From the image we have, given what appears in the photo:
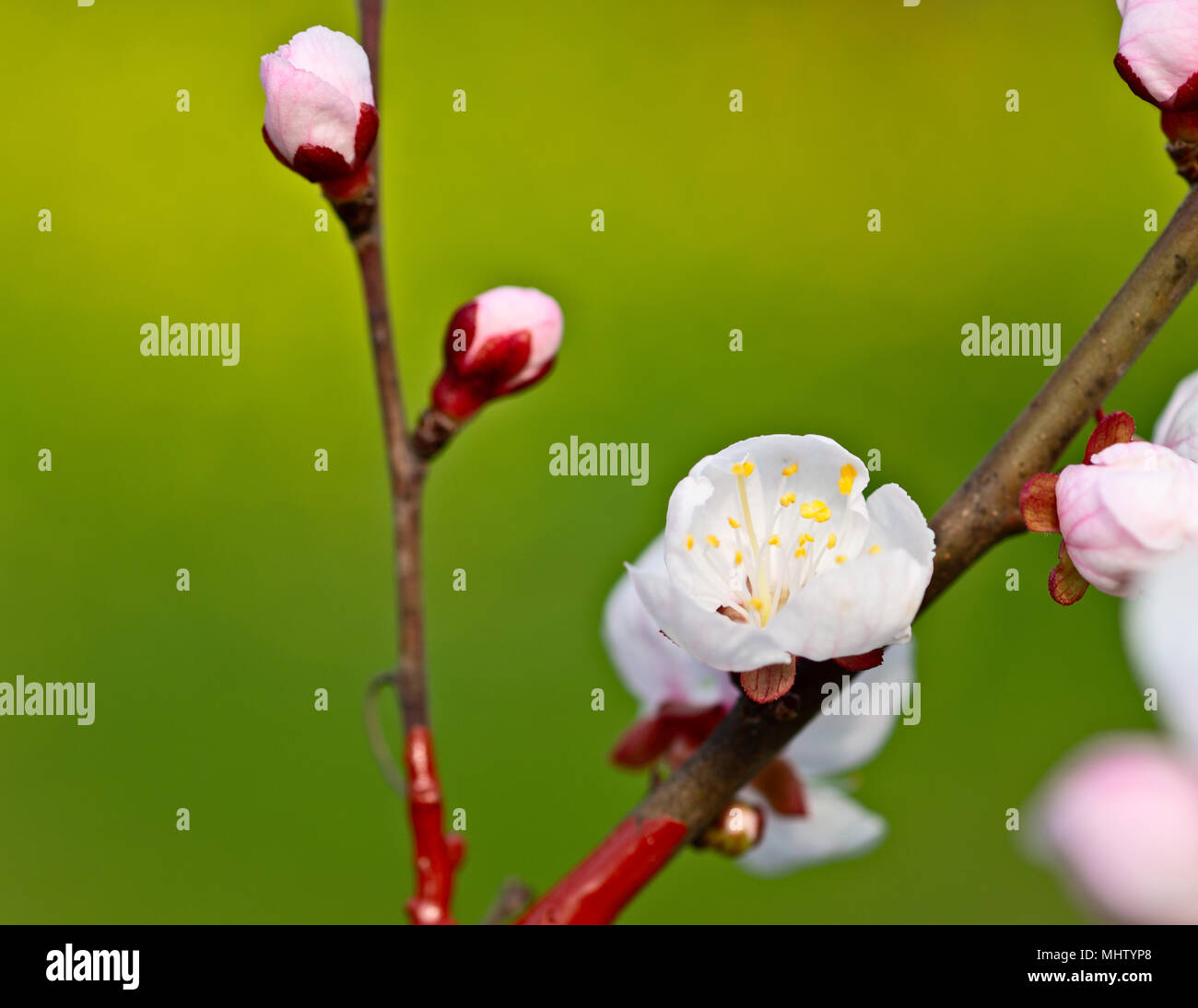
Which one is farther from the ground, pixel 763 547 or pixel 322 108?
pixel 322 108

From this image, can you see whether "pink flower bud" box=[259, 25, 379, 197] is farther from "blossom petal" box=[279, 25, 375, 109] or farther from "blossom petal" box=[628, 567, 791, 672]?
"blossom petal" box=[628, 567, 791, 672]

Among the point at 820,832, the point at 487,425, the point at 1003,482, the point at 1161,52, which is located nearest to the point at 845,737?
the point at 820,832

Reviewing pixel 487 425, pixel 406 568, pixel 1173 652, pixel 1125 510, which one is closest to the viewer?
pixel 1173 652

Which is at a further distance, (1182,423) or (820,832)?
(820,832)

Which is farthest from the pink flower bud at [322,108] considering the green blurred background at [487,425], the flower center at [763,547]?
the green blurred background at [487,425]

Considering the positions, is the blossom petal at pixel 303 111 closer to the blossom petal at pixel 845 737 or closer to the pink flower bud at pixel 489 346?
the pink flower bud at pixel 489 346

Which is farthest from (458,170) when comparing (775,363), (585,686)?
(585,686)

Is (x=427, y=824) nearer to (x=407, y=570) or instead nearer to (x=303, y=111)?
(x=407, y=570)
